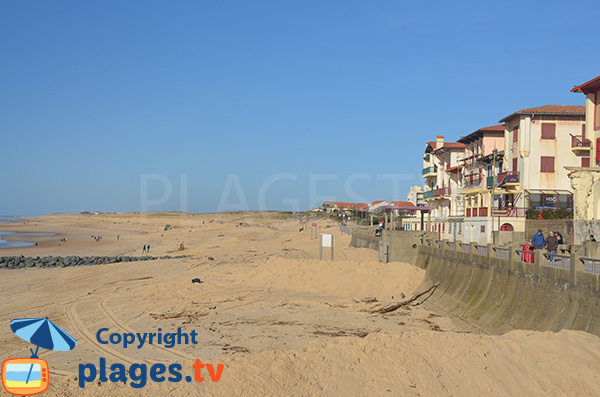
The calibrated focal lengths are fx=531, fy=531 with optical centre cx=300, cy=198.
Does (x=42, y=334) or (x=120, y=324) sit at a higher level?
(x=42, y=334)

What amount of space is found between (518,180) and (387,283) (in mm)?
19775

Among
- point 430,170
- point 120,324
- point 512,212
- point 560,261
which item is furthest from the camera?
point 430,170

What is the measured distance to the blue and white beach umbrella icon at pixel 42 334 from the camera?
7.32 metres

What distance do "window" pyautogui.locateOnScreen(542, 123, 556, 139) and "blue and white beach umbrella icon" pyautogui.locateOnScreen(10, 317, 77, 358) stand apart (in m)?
39.1

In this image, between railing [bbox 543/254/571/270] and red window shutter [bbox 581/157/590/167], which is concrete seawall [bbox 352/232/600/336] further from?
red window shutter [bbox 581/157/590/167]

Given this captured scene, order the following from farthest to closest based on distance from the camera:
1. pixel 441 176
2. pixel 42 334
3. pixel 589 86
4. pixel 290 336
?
1. pixel 441 176
2. pixel 589 86
3. pixel 290 336
4. pixel 42 334

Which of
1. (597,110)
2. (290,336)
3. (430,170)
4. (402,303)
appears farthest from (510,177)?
(290,336)

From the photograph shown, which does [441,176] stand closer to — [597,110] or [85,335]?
[597,110]

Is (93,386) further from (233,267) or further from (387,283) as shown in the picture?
(233,267)

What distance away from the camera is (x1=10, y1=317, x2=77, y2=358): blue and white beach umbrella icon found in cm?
732

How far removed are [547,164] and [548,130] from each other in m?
2.56

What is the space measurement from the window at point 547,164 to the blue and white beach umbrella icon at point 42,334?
126 ft

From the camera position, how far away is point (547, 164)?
3925 cm

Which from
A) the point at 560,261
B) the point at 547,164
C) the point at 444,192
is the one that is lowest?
the point at 560,261
